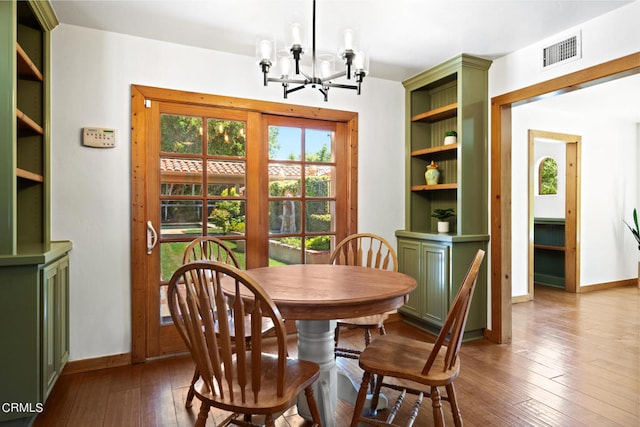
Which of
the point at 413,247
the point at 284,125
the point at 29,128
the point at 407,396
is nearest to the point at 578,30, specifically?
the point at 413,247

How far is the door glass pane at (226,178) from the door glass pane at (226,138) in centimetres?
9

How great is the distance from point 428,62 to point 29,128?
10.1 ft

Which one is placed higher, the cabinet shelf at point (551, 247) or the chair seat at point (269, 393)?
the cabinet shelf at point (551, 247)

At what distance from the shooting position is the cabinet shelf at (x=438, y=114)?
133 inches

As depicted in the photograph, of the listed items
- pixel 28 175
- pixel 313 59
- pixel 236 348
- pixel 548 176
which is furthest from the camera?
pixel 548 176

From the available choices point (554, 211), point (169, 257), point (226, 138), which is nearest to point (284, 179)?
point (226, 138)

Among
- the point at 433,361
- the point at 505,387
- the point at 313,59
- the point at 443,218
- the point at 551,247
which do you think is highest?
the point at 313,59

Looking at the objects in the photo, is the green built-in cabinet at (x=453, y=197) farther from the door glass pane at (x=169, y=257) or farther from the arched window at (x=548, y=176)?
the arched window at (x=548, y=176)

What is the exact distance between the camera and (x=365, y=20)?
259 cm

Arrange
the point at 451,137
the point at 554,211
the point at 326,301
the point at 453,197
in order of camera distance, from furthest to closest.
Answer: the point at 554,211 < the point at 453,197 < the point at 451,137 < the point at 326,301

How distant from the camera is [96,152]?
2717mm

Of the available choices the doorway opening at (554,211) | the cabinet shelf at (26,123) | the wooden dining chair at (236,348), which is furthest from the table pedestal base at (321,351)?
the doorway opening at (554,211)

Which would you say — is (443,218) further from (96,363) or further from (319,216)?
(96,363)

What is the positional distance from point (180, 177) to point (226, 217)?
1.60 feet
